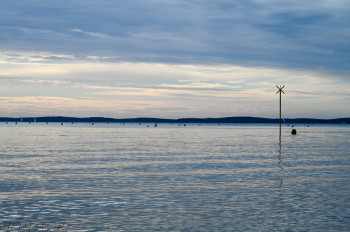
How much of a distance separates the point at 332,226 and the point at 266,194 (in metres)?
6.88

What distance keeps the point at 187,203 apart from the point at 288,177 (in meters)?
12.0

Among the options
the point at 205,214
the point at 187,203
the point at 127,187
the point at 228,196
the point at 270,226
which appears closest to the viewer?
the point at 270,226

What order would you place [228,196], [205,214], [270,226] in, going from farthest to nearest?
[228,196], [205,214], [270,226]

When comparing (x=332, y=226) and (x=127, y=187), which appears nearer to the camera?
(x=332, y=226)

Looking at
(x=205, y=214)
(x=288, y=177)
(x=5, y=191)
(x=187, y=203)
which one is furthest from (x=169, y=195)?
(x=288, y=177)

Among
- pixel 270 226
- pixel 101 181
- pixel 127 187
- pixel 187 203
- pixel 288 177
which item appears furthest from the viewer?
pixel 288 177

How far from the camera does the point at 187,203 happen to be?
19.8 meters

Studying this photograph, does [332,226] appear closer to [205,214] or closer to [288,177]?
[205,214]

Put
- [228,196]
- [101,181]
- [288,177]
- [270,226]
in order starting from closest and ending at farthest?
1. [270,226]
2. [228,196]
3. [101,181]
4. [288,177]

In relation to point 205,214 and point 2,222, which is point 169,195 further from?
point 2,222

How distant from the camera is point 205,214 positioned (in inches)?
688

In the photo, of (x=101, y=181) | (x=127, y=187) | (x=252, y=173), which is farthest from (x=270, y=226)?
(x=252, y=173)

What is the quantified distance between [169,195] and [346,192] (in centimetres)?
919

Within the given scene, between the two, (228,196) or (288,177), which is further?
(288,177)
